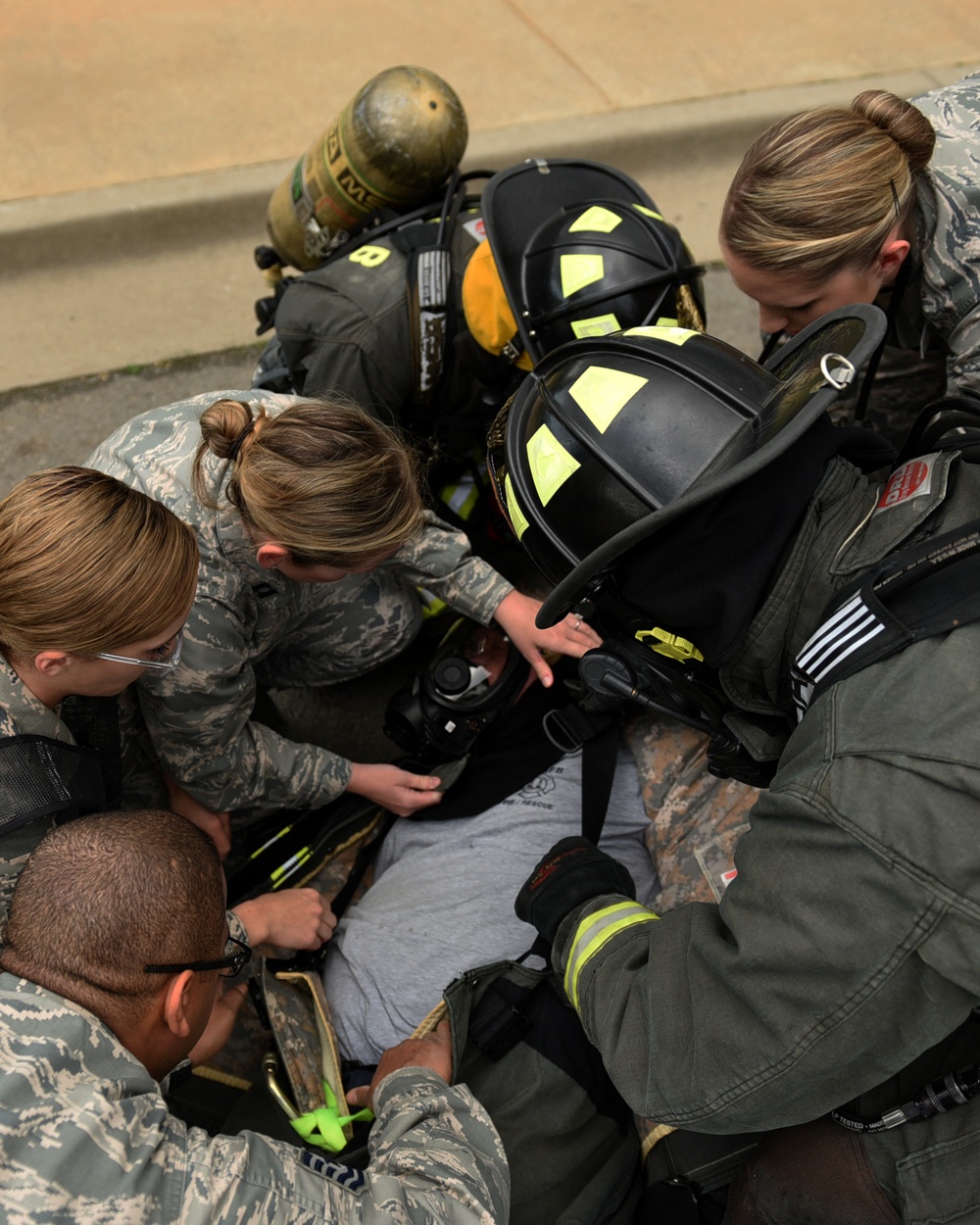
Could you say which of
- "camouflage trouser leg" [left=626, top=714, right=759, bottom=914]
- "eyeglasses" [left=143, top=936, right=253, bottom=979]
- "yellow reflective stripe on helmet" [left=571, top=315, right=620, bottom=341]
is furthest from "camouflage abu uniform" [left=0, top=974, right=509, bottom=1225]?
"yellow reflective stripe on helmet" [left=571, top=315, right=620, bottom=341]

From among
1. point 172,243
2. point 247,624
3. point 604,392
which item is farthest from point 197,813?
point 172,243

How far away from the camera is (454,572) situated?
7.41 feet

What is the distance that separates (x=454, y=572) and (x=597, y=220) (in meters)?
0.91

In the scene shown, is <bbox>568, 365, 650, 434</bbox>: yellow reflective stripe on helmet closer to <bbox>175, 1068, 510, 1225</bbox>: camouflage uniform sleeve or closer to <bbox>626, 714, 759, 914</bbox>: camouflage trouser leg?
<bbox>626, 714, 759, 914</bbox>: camouflage trouser leg

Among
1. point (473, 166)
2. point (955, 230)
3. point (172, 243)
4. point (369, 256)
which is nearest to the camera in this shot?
point (955, 230)

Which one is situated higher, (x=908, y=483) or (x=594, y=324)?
(x=908, y=483)

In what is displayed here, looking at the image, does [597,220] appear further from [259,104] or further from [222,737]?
[259,104]

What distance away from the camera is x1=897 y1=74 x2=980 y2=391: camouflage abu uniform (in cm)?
199

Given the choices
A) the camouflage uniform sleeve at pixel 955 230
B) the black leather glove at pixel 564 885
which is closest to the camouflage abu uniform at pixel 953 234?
the camouflage uniform sleeve at pixel 955 230

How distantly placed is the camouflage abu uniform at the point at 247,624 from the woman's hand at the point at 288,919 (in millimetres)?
253

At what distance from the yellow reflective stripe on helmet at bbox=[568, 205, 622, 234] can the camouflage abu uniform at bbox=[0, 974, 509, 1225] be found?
6.22ft

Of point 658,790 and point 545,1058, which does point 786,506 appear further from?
point 545,1058

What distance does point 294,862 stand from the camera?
2.07m

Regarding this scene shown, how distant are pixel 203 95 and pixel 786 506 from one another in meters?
3.93
